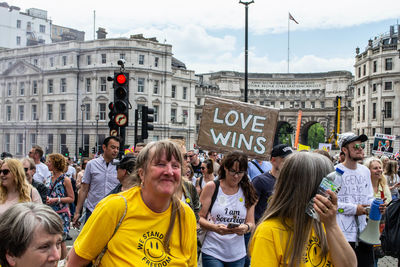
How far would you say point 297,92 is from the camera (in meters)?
91.8

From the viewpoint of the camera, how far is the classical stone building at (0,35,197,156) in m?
52.3

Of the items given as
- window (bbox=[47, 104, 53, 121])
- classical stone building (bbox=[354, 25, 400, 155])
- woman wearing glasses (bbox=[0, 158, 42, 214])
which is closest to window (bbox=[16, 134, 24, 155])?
window (bbox=[47, 104, 53, 121])

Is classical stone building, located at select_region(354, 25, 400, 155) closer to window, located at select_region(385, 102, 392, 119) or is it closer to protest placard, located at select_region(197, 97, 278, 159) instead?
window, located at select_region(385, 102, 392, 119)

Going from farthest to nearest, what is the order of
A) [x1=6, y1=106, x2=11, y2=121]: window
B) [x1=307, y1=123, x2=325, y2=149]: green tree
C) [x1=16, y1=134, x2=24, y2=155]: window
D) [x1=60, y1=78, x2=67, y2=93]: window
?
[x1=307, y1=123, x2=325, y2=149]: green tree
[x1=6, y1=106, x2=11, y2=121]: window
[x1=16, y1=134, x2=24, y2=155]: window
[x1=60, y1=78, x2=67, y2=93]: window

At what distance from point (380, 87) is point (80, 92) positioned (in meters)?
38.8

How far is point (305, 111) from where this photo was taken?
87625 millimetres

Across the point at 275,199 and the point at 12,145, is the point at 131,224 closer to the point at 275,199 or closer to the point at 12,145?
the point at 275,199

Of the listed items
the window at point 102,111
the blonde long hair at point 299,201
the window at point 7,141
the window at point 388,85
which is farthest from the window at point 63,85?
the blonde long hair at point 299,201

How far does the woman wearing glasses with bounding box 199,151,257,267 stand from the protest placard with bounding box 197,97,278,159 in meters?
0.92

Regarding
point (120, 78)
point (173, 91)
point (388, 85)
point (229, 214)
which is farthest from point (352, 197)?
point (388, 85)

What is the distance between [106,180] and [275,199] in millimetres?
5173

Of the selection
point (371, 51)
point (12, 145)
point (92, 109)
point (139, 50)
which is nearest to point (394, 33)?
point (371, 51)

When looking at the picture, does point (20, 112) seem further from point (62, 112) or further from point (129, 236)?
point (129, 236)

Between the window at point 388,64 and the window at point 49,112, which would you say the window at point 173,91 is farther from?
the window at point 388,64
